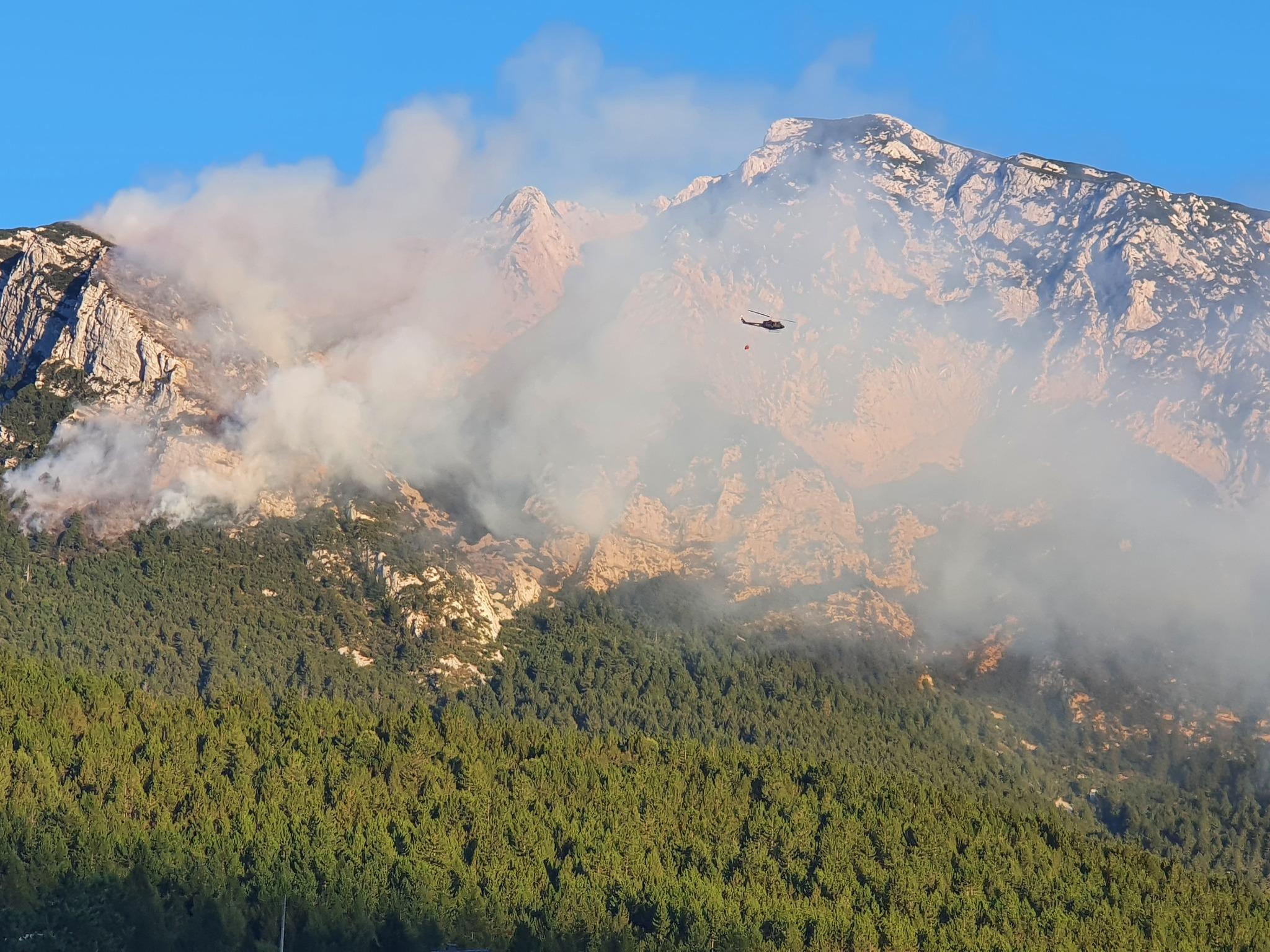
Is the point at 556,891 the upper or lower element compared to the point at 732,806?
lower

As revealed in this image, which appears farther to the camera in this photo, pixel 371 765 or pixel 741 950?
pixel 371 765

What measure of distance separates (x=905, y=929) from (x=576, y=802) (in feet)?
130

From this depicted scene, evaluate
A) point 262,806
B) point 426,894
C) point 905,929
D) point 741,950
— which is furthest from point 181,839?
point 905,929

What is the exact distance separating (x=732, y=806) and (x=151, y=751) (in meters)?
60.4

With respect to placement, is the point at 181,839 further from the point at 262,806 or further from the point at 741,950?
the point at 741,950

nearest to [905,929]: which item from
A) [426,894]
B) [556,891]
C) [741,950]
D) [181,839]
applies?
[741,950]

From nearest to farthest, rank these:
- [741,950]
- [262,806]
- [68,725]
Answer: [741,950]
[262,806]
[68,725]

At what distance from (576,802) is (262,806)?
34204 millimetres

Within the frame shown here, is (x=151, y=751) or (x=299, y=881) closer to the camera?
(x=299, y=881)

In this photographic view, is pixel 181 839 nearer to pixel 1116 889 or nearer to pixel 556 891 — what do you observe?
pixel 556 891

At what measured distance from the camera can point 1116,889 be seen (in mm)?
190125

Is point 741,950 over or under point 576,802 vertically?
under

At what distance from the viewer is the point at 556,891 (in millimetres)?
167500

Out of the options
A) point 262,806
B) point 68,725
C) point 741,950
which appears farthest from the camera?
point 68,725
